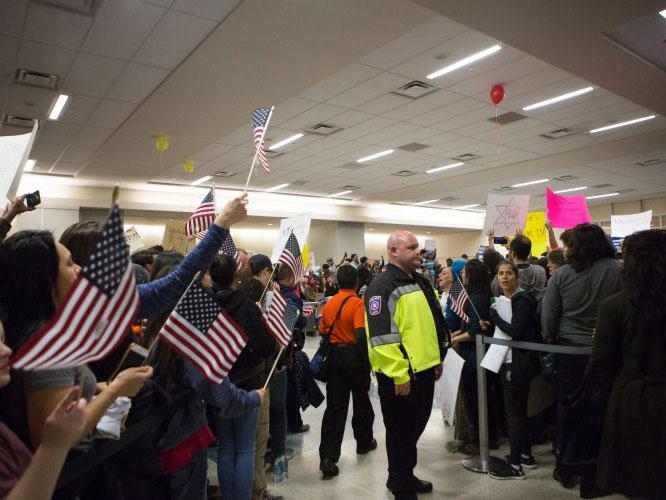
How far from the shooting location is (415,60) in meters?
5.88

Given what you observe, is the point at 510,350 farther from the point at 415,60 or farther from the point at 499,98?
the point at 499,98

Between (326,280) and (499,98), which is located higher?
(499,98)

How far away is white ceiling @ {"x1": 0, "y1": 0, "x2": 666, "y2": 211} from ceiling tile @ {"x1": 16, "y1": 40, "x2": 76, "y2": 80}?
2cm

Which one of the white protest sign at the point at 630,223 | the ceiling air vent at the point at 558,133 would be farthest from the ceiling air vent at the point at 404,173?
the white protest sign at the point at 630,223

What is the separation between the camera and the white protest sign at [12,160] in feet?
6.97

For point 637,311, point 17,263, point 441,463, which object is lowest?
point 441,463

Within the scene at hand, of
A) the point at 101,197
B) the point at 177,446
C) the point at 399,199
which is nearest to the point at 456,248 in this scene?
the point at 399,199

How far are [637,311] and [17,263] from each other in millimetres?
2377

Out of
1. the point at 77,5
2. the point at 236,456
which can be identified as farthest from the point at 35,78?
the point at 236,456

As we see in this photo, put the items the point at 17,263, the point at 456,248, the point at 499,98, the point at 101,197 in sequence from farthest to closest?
the point at 456,248, the point at 101,197, the point at 499,98, the point at 17,263

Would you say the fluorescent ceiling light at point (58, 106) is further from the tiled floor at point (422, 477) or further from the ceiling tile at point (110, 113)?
the tiled floor at point (422, 477)

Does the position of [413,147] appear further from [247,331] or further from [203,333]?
[203,333]

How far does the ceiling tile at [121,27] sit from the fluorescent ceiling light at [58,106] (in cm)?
164

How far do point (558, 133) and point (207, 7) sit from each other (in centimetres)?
741
